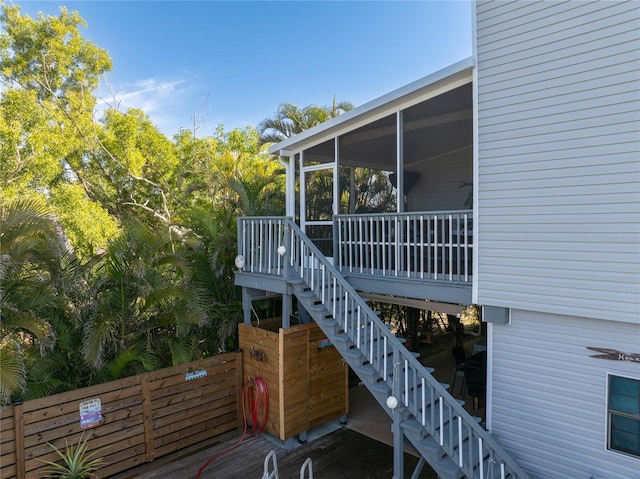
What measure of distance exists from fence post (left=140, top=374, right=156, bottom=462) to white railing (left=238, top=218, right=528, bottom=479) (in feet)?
7.54

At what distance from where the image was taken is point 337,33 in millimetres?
14359

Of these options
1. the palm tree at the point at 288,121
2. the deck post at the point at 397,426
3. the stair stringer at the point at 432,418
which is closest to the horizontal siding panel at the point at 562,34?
the stair stringer at the point at 432,418

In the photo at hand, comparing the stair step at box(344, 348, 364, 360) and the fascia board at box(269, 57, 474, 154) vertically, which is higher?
the fascia board at box(269, 57, 474, 154)

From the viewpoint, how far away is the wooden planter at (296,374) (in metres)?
6.00

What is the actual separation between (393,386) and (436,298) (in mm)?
1219

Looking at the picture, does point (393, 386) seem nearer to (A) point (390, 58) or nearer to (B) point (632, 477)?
(B) point (632, 477)

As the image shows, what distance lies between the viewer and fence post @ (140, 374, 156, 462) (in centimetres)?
559

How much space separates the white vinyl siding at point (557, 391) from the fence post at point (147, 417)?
181 inches

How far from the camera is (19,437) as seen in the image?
179 inches

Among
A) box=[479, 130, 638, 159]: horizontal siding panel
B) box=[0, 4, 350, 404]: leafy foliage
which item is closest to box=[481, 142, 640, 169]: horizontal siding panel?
box=[479, 130, 638, 159]: horizontal siding panel

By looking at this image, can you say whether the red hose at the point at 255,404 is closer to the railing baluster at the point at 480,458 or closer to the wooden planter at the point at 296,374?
the wooden planter at the point at 296,374

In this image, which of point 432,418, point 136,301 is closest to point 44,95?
point 136,301

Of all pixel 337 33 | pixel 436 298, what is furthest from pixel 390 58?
pixel 436 298

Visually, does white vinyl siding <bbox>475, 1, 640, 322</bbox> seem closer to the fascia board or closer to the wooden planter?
the fascia board
